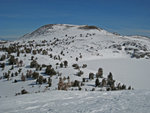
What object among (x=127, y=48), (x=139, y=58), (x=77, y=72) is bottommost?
(x=77, y=72)

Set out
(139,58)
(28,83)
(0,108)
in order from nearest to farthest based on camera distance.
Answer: (0,108) → (28,83) → (139,58)

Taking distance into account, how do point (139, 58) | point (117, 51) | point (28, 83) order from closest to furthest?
point (28, 83), point (139, 58), point (117, 51)

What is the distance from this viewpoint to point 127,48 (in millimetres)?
23891

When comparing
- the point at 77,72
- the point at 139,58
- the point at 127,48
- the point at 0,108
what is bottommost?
the point at 0,108

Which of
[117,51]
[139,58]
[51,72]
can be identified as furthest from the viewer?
[117,51]

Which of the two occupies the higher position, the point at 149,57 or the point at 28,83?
the point at 149,57

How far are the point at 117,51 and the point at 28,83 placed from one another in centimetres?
1630

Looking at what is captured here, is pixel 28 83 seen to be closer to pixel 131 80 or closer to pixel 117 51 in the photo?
pixel 131 80

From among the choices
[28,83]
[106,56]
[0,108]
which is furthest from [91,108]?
A: [106,56]

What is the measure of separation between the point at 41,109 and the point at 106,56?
681 inches

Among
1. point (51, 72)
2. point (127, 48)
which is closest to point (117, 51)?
point (127, 48)

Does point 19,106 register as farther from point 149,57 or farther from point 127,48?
point 127,48

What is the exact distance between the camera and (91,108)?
14.2 feet

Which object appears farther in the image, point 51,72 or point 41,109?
point 51,72
